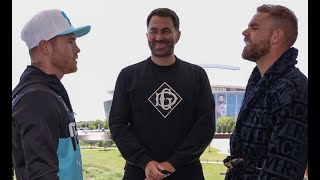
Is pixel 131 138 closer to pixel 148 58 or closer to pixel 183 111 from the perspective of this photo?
pixel 183 111

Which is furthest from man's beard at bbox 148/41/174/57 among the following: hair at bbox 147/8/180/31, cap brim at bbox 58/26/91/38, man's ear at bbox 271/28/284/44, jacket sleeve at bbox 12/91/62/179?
jacket sleeve at bbox 12/91/62/179

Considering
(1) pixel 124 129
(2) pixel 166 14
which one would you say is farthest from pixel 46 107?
(2) pixel 166 14

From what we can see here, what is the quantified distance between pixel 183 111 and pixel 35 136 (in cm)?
89

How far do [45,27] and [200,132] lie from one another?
2.84 ft

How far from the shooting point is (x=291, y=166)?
1.18 metres

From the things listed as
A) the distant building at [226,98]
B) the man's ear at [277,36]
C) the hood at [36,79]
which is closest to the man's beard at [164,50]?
the man's ear at [277,36]

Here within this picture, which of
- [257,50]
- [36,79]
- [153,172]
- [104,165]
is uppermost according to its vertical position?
[257,50]

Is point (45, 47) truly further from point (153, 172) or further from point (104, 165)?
point (104, 165)

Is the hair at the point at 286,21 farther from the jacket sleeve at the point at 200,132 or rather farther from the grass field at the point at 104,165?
the grass field at the point at 104,165

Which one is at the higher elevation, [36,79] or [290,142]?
[36,79]

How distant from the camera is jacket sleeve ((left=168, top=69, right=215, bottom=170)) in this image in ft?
5.65

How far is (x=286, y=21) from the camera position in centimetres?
143

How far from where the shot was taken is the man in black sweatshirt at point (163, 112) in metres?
1.75
